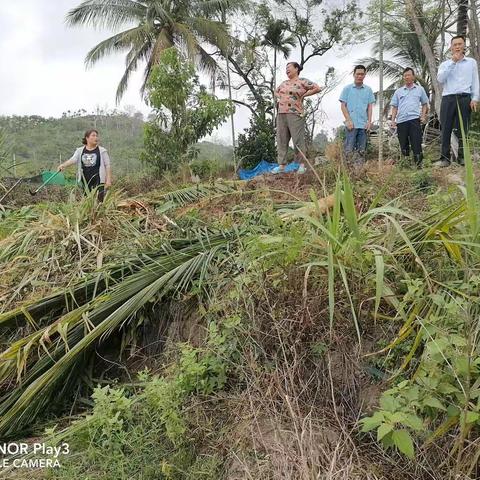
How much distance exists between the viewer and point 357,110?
17.6ft

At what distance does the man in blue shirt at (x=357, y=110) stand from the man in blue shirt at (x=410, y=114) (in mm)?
319

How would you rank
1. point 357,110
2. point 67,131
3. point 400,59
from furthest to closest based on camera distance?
point 67,131
point 400,59
point 357,110

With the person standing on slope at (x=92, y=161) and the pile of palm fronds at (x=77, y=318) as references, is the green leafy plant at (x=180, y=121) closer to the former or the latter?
the person standing on slope at (x=92, y=161)

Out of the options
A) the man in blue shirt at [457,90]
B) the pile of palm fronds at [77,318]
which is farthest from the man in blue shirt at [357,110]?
the pile of palm fronds at [77,318]

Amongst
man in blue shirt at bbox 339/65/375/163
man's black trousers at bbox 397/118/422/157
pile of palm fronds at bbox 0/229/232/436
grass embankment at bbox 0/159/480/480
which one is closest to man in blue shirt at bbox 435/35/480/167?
man's black trousers at bbox 397/118/422/157

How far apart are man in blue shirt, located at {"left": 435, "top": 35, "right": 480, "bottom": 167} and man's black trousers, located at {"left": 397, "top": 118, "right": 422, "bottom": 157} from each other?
301 mm

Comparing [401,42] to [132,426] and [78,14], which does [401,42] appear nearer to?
[78,14]

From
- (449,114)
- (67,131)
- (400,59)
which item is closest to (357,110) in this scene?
(449,114)

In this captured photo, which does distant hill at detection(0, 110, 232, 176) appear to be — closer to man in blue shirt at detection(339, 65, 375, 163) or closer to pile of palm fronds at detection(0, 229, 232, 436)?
man in blue shirt at detection(339, 65, 375, 163)

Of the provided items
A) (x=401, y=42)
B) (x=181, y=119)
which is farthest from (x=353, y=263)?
(x=401, y=42)

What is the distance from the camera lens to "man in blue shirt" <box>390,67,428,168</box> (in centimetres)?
519

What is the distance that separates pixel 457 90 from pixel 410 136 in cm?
67

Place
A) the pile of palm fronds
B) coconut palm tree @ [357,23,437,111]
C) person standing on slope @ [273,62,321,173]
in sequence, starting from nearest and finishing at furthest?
the pile of palm fronds
person standing on slope @ [273,62,321,173]
coconut palm tree @ [357,23,437,111]

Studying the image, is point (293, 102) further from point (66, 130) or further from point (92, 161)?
point (66, 130)
